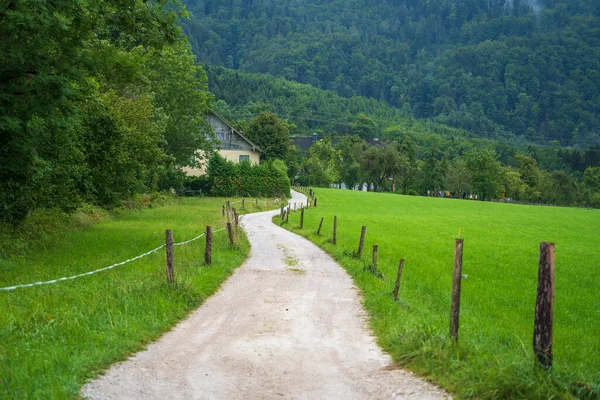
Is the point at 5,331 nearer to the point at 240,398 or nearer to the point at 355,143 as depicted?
the point at 240,398

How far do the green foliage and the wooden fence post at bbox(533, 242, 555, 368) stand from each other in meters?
63.5

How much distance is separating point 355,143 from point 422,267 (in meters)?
125

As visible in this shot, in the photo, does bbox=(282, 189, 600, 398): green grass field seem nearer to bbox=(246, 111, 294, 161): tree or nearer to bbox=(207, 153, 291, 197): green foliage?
bbox=(207, 153, 291, 197): green foliage

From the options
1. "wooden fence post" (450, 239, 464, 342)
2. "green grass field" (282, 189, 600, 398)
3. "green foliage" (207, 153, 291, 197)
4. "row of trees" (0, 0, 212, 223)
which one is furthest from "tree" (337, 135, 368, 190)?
"wooden fence post" (450, 239, 464, 342)

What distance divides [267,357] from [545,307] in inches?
155

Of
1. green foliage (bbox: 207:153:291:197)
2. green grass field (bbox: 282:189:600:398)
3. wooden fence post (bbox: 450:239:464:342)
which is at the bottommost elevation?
green grass field (bbox: 282:189:600:398)

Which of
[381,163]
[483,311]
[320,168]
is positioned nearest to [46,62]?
[483,311]

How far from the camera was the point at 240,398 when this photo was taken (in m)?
7.14

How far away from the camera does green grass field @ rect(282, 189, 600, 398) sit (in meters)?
7.22

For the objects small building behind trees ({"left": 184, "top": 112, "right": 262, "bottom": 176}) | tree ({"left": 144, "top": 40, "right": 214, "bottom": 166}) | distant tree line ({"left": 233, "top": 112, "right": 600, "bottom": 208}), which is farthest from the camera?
distant tree line ({"left": 233, "top": 112, "right": 600, "bottom": 208})

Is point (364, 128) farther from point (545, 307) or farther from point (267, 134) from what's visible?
point (545, 307)

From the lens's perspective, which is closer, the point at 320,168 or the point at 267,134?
the point at 267,134

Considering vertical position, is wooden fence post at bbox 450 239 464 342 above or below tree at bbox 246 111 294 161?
below

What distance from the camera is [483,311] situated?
50.5 feet
